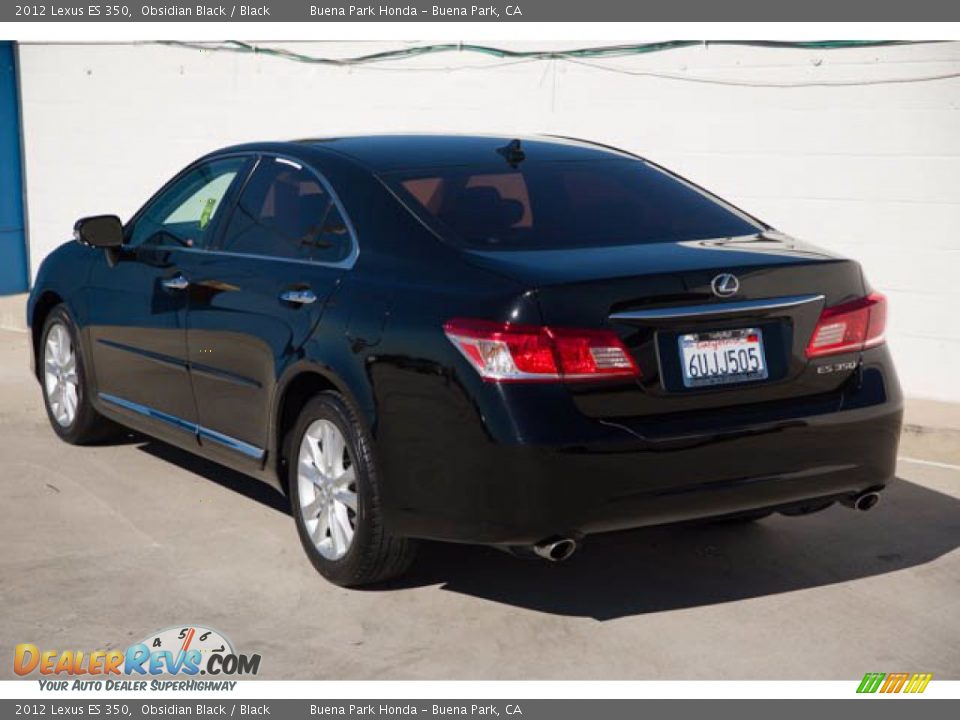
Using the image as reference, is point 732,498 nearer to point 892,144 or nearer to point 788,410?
point 788,410

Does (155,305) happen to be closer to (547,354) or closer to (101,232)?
(101,232)

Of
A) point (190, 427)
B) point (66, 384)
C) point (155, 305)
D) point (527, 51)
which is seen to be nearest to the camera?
point (190, 427)

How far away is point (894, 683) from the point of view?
476 cm

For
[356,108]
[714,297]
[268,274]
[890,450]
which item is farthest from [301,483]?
[356,108]

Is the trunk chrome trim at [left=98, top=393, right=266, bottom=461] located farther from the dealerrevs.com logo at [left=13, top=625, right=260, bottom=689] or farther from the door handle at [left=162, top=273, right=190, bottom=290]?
the dealerrevs.com logo at [left=13, top=625, right=260, bottom=689]

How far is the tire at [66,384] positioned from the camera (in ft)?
25.5

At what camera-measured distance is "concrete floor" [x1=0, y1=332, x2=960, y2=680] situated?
496 cm

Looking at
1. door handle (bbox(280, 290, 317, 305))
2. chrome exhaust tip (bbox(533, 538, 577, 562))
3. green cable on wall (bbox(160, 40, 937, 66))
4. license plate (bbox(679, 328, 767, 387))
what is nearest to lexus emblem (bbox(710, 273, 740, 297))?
license plate (bbox(679, 328, 767, 387))

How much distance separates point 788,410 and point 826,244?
4657 mm
